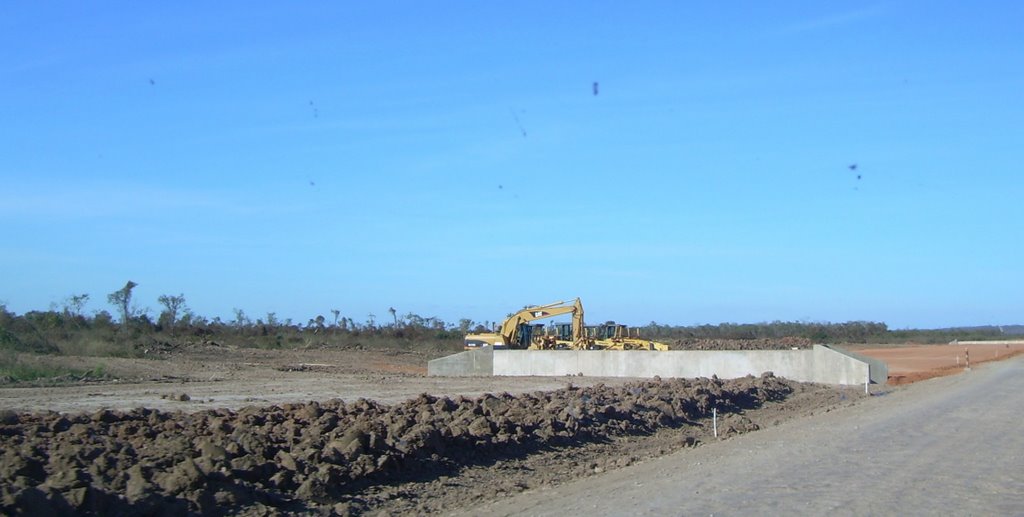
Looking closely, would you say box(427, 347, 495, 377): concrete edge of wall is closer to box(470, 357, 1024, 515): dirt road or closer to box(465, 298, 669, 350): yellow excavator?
box(465, 298, 669, 350): yellow excavator

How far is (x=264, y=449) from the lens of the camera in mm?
13289

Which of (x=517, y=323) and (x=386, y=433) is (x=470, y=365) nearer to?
(x=517, y=323)

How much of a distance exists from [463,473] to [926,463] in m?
6.88

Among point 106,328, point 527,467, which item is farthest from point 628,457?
point 106,328

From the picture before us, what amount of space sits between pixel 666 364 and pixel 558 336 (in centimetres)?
1046

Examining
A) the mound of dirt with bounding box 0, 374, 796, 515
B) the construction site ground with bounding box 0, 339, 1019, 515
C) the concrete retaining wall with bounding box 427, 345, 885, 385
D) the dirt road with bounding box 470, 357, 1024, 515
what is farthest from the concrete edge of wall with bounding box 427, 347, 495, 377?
the dirt road with bounding box 470, 357, 1024, 515

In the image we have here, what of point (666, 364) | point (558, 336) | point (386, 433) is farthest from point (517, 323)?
point (386, 433)

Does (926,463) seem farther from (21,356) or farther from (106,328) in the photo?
(106,328)

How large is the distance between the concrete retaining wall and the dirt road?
1497cm

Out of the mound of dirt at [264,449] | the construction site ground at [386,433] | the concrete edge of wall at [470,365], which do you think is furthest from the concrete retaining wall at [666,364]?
the mound of dirt at [264,449]

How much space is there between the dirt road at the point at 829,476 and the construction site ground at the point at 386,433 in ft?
2.28

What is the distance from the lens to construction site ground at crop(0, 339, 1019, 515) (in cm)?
1118

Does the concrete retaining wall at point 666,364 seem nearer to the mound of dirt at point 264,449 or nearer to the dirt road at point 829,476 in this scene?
the dirt road at point 829,476

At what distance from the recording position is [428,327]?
9938cm
